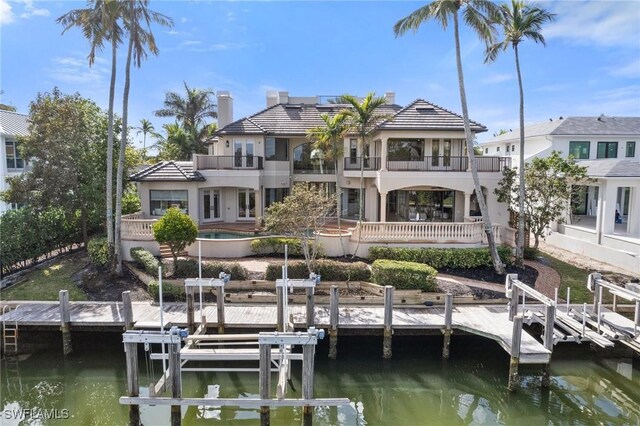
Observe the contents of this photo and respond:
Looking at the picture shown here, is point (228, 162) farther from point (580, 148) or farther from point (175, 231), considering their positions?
point (580, 148)

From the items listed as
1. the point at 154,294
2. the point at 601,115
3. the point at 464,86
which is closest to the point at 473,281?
the point at 464,86

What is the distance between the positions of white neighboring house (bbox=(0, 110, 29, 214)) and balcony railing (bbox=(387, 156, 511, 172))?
22008 millimetres

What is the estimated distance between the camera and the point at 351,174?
2506 cm

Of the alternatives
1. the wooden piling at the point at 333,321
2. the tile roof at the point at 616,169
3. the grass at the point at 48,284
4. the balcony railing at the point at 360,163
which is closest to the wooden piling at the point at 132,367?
the wooden piling at the point at 333,321

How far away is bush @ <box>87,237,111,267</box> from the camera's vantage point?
721 inches

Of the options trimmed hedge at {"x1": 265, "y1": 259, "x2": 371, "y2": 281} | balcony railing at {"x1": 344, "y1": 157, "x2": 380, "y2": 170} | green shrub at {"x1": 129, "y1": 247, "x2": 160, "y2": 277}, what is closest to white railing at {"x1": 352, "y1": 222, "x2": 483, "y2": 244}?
trimmed hedge at {"x1": 265, "y1": 259, "x2": 371, "y2": 281}

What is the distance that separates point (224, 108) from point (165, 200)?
9.36m

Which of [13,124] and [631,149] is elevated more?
[13,124]

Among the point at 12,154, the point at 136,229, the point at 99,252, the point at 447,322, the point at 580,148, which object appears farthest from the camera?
the point at 580,148

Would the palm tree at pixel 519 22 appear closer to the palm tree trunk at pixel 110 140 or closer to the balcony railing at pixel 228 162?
the balcony railing at pixel 228 162

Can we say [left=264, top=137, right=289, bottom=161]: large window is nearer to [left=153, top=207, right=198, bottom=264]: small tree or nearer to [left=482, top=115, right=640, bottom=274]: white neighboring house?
[left=153, top=207, right=198, bottom=264]: small tree

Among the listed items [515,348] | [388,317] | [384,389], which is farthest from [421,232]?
[384,389]

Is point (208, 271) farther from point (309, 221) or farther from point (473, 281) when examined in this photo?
point (473, 281)

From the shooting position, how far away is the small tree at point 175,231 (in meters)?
16.6
